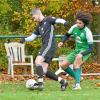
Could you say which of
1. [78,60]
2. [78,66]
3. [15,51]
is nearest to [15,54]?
[15,51]

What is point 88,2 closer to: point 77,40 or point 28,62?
point 28,62

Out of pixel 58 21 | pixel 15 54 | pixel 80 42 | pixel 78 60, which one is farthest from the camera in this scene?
pixel 15 54

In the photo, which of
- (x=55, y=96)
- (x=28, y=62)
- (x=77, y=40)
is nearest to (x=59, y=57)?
(x=28, y=62)

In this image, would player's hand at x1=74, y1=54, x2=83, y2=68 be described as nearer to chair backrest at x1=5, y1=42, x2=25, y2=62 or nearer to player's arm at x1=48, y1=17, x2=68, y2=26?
player's arm at x1=48, y1=17, x2=68, y2=26

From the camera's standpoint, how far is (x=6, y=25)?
24062mm

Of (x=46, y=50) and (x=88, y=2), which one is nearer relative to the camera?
(x=46, y=50)

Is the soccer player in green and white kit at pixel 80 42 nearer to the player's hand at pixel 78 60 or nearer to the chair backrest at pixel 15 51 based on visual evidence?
the player's hand at pixel 78 60

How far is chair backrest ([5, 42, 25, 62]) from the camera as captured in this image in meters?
20.2

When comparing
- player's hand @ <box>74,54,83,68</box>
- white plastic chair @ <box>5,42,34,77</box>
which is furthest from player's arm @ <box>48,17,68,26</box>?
white plastic chair @ <box>5,42,34,77</box>

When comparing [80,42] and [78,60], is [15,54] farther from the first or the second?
[78,60]

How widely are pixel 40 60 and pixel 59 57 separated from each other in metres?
5.81

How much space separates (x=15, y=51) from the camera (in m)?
20.3

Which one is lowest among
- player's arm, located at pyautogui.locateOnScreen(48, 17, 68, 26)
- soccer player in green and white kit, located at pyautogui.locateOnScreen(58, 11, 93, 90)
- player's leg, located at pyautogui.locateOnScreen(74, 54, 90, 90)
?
player's leg, located at pyautogui.locateOnScreen(74, 54, 90, 90)

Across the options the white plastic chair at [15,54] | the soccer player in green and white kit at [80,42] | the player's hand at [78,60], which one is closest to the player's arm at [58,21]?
the soccer player in green and white kit at [80,42]
